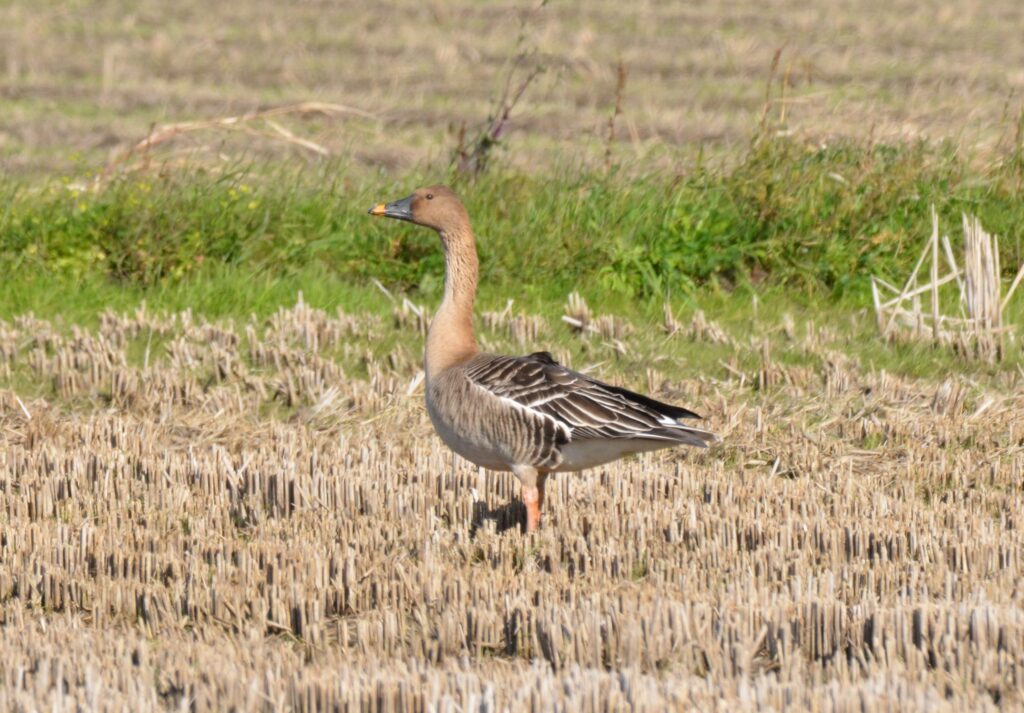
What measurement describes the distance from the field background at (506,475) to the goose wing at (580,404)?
1.44ft

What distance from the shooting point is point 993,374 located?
9.46 metres

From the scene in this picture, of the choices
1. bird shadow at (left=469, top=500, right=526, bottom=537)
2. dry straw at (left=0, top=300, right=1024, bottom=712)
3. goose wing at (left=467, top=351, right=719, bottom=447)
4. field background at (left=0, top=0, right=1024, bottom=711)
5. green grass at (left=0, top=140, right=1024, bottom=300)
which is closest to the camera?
dry straw at (left=0, top=300, right=1024, bottom=712)

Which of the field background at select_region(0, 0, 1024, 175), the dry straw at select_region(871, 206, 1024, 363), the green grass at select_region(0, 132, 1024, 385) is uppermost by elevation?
the field background at select_region(0, 0, 1024, 175)

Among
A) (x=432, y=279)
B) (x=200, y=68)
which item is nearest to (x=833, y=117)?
(x=432, y=279)

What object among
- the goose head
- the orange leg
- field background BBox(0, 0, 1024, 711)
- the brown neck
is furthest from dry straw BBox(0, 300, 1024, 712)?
the goose head

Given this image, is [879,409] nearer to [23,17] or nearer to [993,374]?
[993,374]

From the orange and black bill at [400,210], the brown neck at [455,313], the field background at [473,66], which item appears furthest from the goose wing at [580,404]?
the field background at [473,66]

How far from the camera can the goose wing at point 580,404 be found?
6.19m

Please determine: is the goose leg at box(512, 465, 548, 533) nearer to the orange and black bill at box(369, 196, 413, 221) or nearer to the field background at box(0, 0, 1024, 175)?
the orange and black bill at box(369, 196, 413, 221)

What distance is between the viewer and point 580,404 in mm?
6312

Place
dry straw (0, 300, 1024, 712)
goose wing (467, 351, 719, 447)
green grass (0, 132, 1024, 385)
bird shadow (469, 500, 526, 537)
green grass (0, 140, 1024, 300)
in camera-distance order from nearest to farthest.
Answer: dry straw (0, 300, 1024, 712) → goose wing (467, 351, 719, 447) → bird shadow (469, 500, 526, 537) → green grass (0, 132, 1024, 385) → green grass (0, 140, 1024, 300)

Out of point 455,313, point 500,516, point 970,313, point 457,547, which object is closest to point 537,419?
point 457,547

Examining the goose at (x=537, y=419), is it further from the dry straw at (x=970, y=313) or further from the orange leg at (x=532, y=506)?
the dry straw at (x=970, y=313)

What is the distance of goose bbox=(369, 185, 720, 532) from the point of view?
6.23 metres
